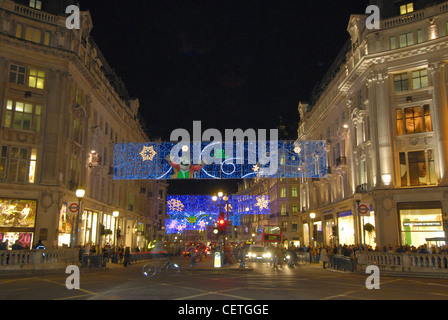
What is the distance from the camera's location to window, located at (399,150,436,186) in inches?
1230

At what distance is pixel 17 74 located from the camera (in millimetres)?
30281

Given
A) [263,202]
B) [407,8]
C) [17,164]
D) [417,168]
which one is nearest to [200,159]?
[17,164]

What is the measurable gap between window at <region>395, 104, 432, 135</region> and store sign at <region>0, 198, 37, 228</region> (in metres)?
29.1

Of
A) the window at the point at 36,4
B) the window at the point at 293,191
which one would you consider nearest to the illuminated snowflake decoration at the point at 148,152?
the window at the point at 36,4

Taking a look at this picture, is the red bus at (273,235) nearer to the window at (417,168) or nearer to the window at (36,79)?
the window at (417,168)

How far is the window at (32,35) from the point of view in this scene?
30.9 meters

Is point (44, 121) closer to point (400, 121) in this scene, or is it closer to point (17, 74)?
point (17, 74)

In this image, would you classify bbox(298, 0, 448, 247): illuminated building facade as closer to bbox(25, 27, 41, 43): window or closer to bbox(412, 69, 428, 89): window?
bbox(412, 69, 428, 89): window

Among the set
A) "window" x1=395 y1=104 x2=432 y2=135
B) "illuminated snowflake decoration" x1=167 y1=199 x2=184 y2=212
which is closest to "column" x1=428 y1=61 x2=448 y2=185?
"window" x1=395 y1=104 x2=432 y2=135
